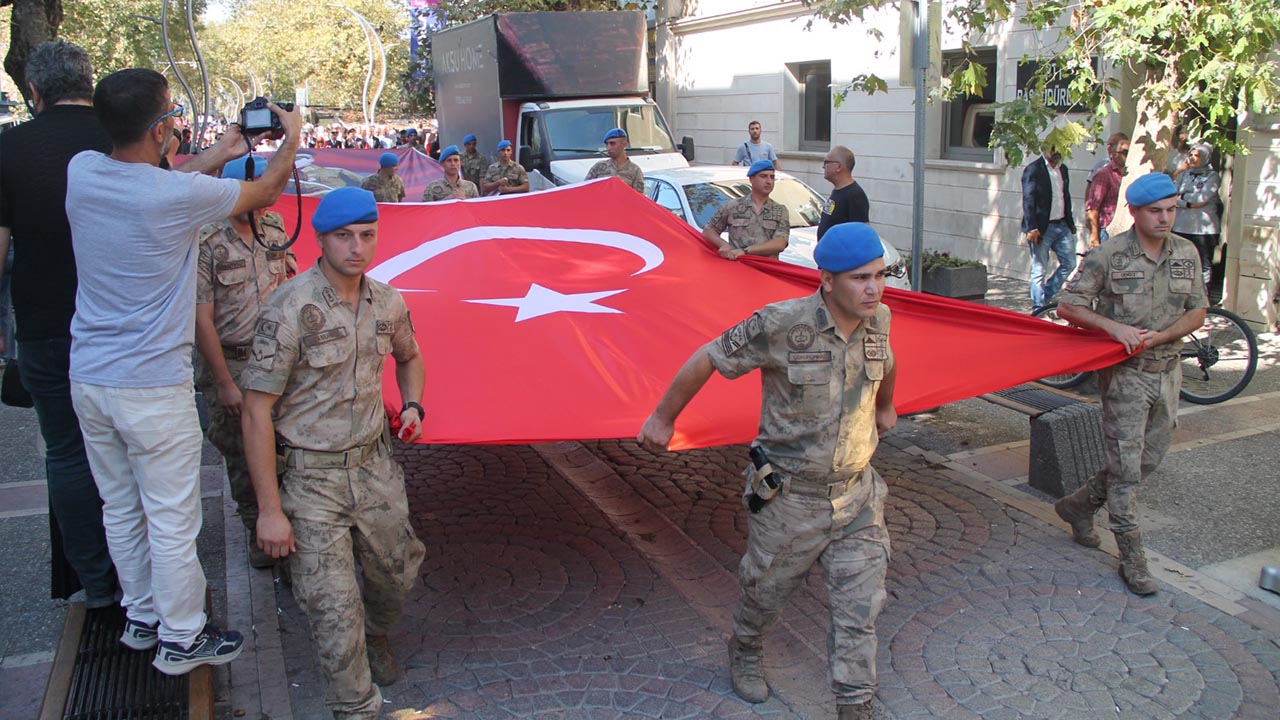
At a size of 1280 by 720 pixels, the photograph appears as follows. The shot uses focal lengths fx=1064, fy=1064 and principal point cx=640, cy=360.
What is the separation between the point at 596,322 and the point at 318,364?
177 centimetres

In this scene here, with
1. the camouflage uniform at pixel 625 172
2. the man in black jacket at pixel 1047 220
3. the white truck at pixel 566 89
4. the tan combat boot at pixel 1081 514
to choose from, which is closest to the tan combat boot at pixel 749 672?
the tan combat boot at pixel 1081 514

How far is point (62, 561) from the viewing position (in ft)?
15.7

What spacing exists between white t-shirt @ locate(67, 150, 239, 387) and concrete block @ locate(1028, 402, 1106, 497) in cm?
477

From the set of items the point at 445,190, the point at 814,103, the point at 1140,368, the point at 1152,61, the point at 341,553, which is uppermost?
the point at 814,103

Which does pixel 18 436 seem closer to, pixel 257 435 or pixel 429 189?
pixel 429 189

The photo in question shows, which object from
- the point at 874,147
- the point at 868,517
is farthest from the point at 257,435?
the point at 874,147

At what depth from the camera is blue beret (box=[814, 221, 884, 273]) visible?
149 inches

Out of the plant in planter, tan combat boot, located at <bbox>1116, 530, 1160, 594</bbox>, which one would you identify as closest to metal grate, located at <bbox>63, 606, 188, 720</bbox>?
tan combat boot, located at <bbox>1116, 530, 1160, 594</bbox>

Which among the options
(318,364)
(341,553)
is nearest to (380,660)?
(341,553)

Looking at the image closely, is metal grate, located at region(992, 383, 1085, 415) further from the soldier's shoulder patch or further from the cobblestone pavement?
the soldier's shoulder patch

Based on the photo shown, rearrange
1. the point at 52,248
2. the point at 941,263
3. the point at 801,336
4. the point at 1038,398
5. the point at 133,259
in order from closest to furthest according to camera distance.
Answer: the point at 133,259
the point at 801,336
the point at 52,248
the point at 1038,398
the point at 941,263

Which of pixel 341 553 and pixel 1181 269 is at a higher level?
pixel 1181 269

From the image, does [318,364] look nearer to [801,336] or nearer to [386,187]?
[801,336]

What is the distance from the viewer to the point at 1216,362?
8.55 meters
